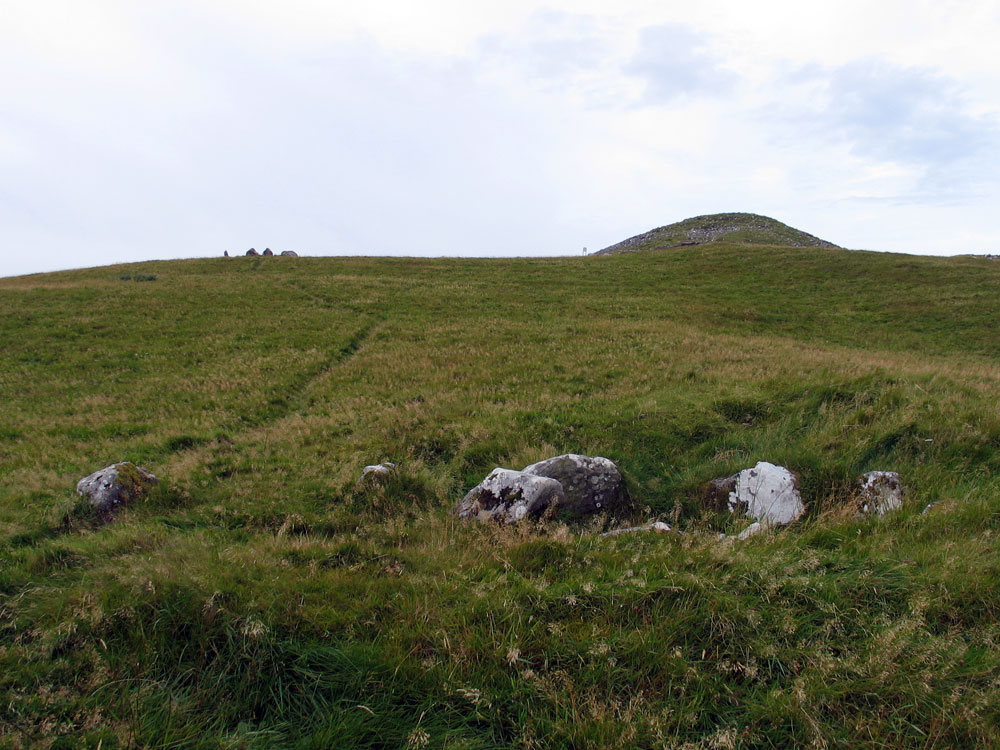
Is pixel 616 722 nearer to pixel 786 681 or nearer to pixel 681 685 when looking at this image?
pixel 681 685

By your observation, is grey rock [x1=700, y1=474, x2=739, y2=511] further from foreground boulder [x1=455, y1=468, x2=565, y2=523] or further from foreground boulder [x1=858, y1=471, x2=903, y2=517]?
foreground boulder [x1=455, y1=468, x2=565, y2=523]

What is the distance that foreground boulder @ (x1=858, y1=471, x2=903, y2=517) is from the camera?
6.05 meters

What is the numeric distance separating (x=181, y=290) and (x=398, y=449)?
31056 millimetres

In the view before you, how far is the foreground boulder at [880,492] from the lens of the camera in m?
6.05

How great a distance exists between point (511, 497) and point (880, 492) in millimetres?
4915

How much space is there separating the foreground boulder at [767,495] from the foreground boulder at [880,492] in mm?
735

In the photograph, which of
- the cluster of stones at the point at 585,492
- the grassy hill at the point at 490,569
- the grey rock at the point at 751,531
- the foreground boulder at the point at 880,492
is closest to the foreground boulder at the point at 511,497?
the cluster of stones at the point at 585,492

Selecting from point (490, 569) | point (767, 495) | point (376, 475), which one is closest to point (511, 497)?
point (490, 569)

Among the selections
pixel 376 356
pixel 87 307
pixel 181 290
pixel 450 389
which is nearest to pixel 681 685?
pixel 450 389

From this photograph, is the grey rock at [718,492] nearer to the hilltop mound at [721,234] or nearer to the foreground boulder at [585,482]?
the foreground boulder at [585,482]

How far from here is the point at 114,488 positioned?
309 inches

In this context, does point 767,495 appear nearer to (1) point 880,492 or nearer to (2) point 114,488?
(1) point 880,492

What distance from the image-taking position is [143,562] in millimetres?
4793

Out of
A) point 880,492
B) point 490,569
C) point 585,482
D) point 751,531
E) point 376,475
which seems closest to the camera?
point 490,569
